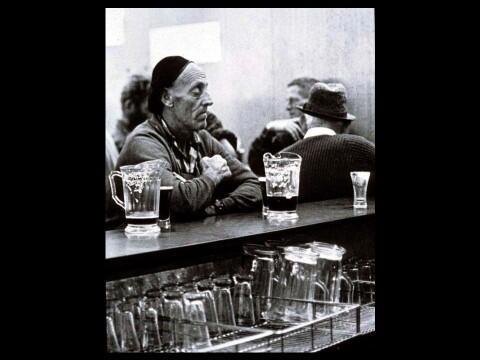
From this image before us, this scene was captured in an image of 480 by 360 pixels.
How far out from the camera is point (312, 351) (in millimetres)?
1904

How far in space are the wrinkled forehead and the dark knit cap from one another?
2cm

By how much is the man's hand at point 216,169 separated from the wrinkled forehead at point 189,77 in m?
0.44

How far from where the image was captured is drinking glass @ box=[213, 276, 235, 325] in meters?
1.99

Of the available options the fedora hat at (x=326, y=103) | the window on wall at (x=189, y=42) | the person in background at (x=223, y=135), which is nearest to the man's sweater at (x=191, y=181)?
the fedora hat at (x=326, y=103)

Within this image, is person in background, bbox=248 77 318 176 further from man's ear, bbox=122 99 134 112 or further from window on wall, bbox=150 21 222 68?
man's ear, bbox=122 99 134 112

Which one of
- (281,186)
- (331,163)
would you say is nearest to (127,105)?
(331,163)

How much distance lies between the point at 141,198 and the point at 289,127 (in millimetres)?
3105

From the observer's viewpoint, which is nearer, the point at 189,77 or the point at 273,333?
the point at 273,333

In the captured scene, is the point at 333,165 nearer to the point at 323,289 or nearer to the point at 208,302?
the point at 323,289

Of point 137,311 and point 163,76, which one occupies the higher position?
point 163,76

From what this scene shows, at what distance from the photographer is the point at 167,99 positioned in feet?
10.4
